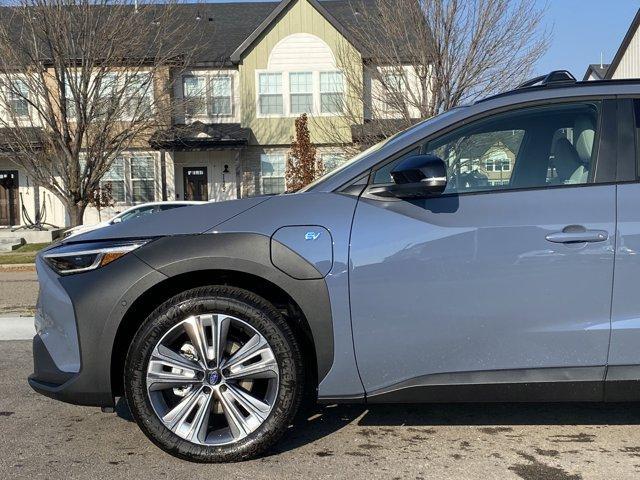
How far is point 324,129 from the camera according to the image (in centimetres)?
2261

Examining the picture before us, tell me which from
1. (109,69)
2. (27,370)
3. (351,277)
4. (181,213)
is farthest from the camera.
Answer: (109,69)

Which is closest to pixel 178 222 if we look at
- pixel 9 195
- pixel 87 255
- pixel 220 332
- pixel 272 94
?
pixel 87 255

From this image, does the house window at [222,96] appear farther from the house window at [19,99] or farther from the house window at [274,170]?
the house window at [19,99]

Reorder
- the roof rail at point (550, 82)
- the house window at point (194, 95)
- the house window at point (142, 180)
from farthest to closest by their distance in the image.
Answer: the house window at point (142, 180), the house window at point (194, 95), the roof rail at point (550, 82)

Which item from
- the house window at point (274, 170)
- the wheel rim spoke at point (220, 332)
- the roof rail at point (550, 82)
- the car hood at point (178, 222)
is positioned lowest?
the wheel rim spoke at point (220, 332)

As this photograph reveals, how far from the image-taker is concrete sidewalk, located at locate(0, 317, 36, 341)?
21.4 feet

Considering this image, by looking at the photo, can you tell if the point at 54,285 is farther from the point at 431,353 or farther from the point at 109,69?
the point at 109,69

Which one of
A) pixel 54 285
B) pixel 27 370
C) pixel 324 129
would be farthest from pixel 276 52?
pixel 54 285

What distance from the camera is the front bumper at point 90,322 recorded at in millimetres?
3213

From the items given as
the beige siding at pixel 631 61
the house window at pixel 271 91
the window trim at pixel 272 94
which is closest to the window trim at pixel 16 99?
the window trim at pixel 272 94

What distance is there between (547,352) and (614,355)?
13.3 inches

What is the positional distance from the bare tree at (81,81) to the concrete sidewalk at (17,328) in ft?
33.7

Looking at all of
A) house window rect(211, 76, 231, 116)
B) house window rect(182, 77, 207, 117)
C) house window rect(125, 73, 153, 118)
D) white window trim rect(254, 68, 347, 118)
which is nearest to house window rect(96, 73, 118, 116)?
house window rect(125, 73, 153, 118)

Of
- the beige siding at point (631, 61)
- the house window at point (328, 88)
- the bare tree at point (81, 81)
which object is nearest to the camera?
the bare tree at point (81, 81)
